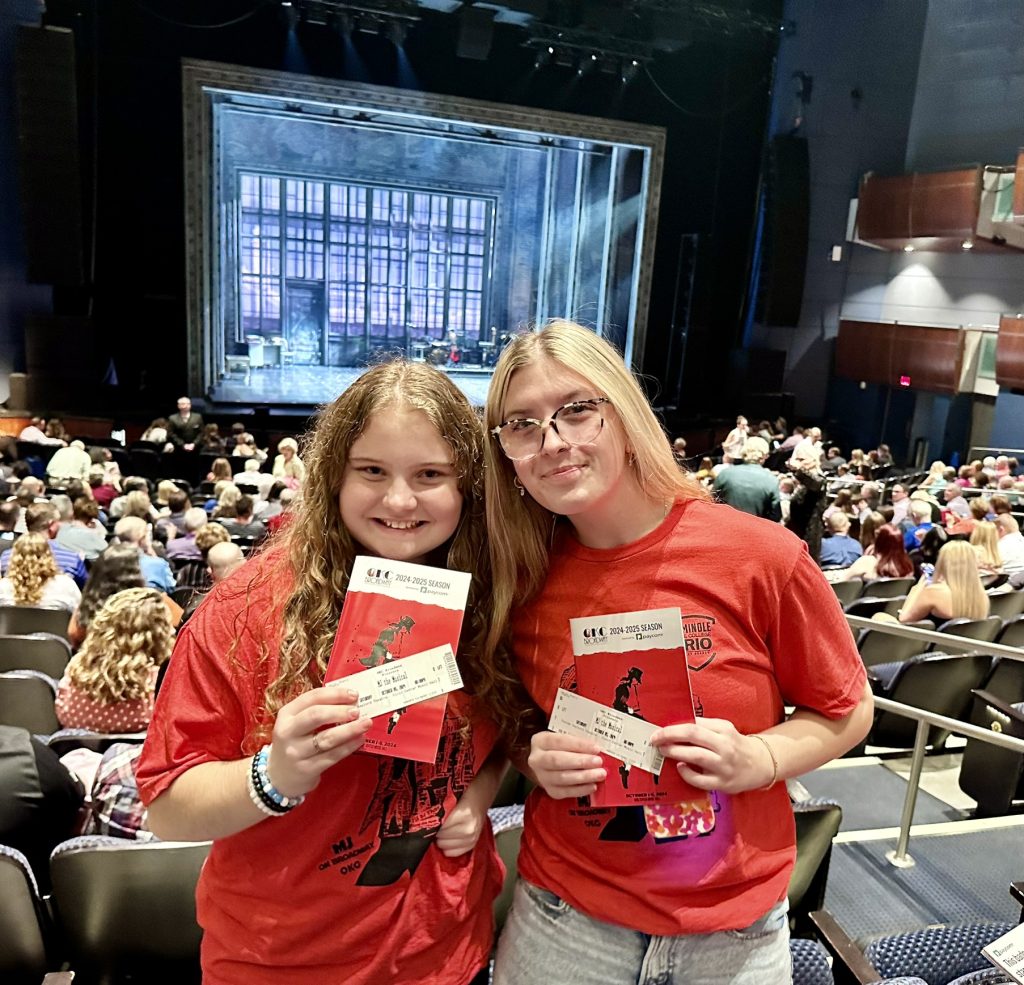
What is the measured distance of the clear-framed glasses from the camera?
1394 millimetres

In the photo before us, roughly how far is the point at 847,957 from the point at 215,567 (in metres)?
4.01

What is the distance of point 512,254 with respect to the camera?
18.6m

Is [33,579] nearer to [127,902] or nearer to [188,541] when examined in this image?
[188,541]

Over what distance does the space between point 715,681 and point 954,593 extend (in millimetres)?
4128

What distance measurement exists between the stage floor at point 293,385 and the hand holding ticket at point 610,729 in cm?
1200

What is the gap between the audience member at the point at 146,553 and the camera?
532cm

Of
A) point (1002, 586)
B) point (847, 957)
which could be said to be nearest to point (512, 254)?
point (1002, 586)

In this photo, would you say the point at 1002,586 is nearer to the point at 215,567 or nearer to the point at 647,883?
the point at 215,567

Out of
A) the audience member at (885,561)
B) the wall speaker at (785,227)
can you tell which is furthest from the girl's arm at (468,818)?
the wall speaker at (785,227)

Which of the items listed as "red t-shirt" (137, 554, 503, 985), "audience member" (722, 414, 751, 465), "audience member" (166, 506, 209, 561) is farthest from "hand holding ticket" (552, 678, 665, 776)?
"audience member" (722, 414, 751, 465)

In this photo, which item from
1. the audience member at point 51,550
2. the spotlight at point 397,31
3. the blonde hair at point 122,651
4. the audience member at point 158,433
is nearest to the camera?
the blonde hair at point 122,651

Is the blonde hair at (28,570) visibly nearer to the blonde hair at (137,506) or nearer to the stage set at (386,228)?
the blonde hair at (137,506)

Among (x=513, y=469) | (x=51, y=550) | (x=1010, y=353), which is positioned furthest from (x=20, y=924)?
(x=1010, y=353)

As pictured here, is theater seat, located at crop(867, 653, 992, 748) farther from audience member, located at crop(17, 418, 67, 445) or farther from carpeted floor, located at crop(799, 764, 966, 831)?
audience member, located at crop(17, 418, 67, 445)
